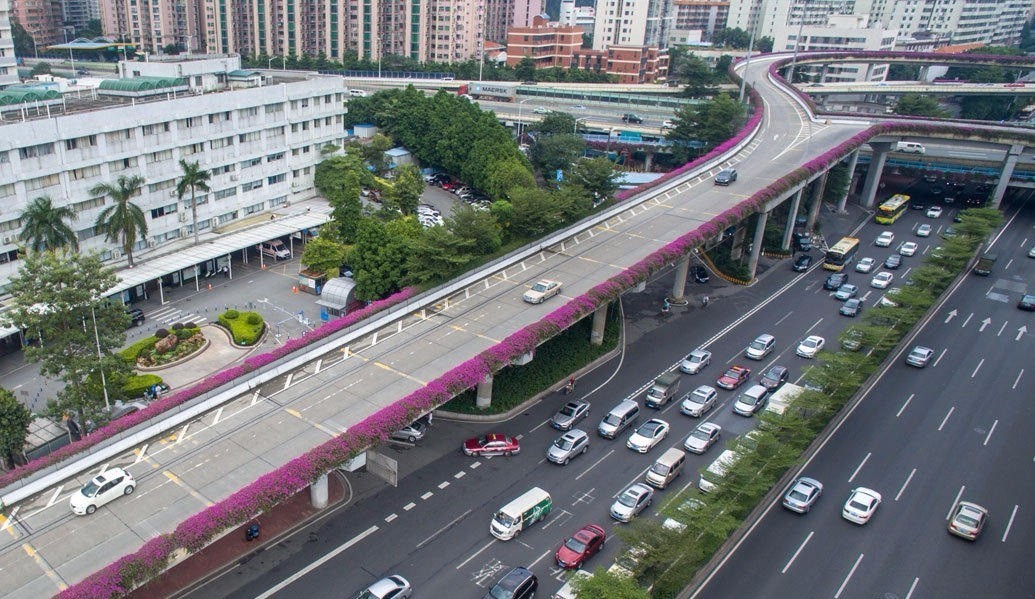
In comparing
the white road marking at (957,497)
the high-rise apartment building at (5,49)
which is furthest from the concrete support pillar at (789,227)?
the high-rise apartment building at (5,49)

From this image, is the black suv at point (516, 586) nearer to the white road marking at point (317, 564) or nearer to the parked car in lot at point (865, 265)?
the white road marking at point (317, 564)

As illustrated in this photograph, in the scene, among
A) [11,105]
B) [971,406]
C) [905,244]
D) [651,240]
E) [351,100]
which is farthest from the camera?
[351,100]

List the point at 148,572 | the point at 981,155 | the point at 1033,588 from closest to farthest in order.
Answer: the point at 148,572
the point at 1033,588
the point at 981,155

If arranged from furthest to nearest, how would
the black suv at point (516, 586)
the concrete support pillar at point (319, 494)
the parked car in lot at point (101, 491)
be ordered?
the concrete support pillar at point (319, 494)
the black suv at point (516, 586)
the parked car in lot at point (101, 491)

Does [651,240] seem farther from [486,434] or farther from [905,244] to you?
[905,244]

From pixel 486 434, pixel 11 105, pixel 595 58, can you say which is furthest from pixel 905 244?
pixel 595 58

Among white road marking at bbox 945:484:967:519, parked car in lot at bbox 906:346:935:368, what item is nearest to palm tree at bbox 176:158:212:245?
parked car in lot at bbox 906:346:935:368

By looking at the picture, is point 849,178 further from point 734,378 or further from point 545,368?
point 545,368

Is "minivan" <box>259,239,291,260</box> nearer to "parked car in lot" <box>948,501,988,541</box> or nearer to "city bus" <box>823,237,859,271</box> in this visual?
"city bus" <box>823,237,859,271</box>
